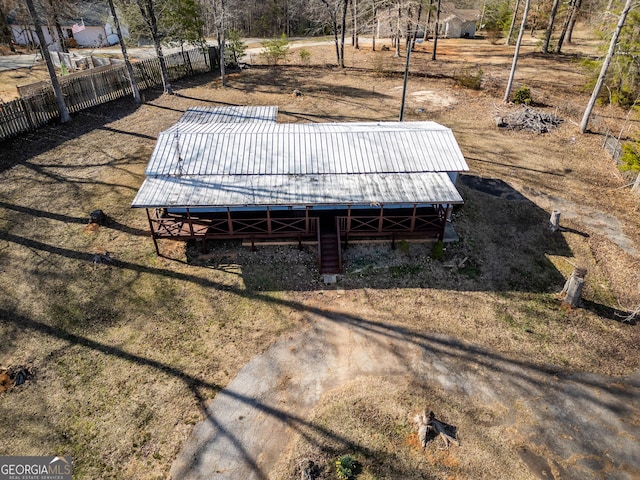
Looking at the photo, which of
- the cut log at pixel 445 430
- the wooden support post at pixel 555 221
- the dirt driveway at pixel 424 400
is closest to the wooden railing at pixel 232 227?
the dirt driveway at pixel 424 400

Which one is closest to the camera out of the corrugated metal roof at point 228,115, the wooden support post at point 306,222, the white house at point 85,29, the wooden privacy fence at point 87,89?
the wooden support post at point 306,222

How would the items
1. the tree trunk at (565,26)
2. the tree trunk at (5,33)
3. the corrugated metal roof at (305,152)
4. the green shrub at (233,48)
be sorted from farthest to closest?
the tree trunk at (565,26) < the tree trunk at (5,33) < the green shrub at (233,48) < the corrugated metal roof at (305,152)

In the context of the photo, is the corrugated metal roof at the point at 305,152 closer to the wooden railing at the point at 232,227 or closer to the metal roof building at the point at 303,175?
the metal roof building at the point at 303,175

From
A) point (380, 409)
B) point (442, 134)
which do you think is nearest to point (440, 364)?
point (380, 409)

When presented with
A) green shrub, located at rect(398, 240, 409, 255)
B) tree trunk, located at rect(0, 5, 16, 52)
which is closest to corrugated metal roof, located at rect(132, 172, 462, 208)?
green shrub, located at rect(398, 240, 409, 255)

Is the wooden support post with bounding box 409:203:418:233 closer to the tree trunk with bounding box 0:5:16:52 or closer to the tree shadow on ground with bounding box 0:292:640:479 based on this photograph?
the tree shadow on ground with bounding box 0:292:640:479

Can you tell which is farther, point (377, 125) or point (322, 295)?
point (377, 125)

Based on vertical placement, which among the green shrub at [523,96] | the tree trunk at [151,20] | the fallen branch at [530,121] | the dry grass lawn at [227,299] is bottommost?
the dry grass lawn at [227,299]

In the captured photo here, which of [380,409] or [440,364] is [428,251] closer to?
[440,364]
